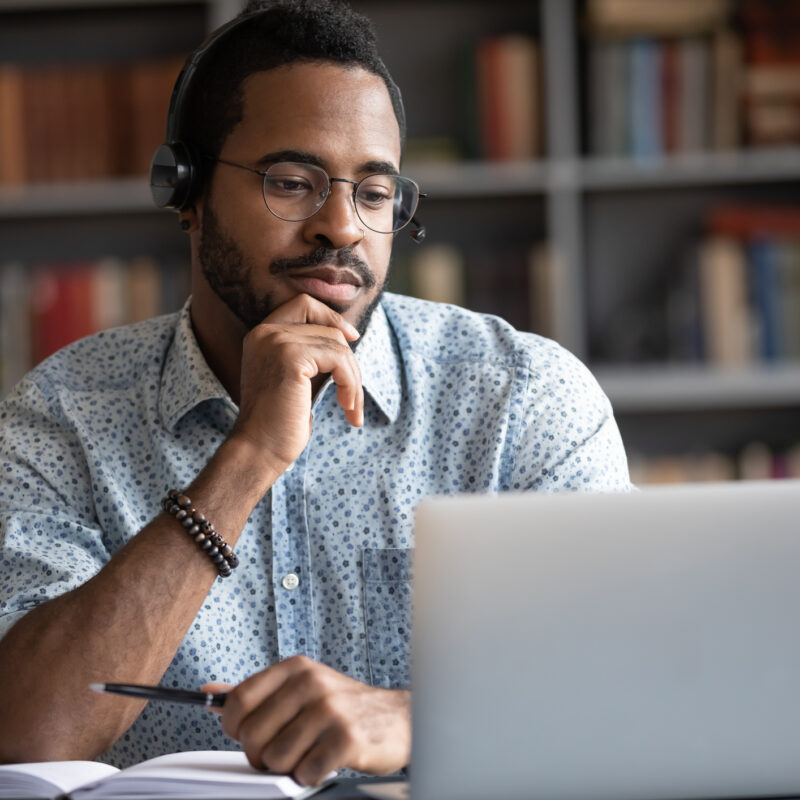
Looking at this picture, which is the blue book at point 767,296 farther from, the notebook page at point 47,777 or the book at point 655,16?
the notebook page at point 47,777

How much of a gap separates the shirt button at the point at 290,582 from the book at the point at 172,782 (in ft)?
1.34

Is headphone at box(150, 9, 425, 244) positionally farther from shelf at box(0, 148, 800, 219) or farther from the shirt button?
shelf at box(0, 148, 800, 219)

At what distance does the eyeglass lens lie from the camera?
4.38 ft

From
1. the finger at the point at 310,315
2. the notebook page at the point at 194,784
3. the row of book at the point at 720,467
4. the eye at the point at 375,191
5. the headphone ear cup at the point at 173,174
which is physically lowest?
the row of book at the point at 720,467

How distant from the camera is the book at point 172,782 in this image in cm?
76

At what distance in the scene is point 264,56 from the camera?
54.6 inches

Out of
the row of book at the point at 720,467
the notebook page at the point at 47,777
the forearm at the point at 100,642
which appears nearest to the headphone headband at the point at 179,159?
the forearm at the point at 100,642

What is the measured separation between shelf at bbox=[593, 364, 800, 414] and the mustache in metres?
1.30

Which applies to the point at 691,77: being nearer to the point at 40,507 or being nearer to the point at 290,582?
the point at 290,582

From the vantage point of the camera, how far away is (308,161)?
1.34 meters

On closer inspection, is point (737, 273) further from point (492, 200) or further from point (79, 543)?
point (79, 543)

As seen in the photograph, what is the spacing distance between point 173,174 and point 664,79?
1469mm

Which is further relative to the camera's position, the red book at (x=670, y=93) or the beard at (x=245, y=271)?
the red book at (x=670, y=93)

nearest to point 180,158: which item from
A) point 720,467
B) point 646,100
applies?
point 646,100
